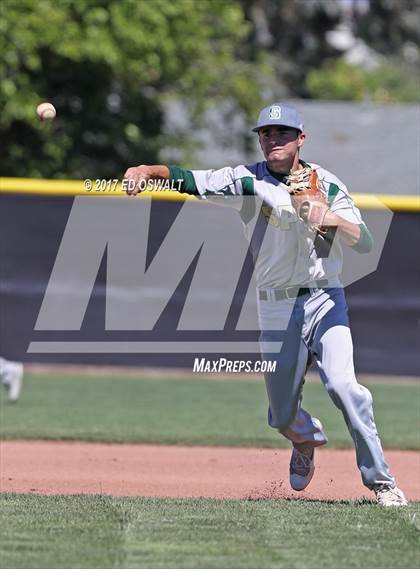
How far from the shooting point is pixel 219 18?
18.2 m

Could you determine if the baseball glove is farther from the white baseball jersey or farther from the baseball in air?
the baseball in air

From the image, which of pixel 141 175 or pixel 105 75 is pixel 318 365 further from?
pixel 105 75

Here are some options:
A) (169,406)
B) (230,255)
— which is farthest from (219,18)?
(169,406)

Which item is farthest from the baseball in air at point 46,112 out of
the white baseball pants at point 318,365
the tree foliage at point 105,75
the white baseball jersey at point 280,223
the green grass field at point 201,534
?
the tree foliage at point 105,75

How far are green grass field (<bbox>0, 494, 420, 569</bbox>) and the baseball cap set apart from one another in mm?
1968

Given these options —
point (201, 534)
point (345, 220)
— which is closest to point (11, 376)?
point (345, 220)

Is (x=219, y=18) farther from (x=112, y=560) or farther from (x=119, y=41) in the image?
(x=112, y=560)

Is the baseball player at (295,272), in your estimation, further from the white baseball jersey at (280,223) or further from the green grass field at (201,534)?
the green grass field at (201,534)

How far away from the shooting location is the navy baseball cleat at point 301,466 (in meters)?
6.64

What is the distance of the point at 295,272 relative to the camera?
6199 mm

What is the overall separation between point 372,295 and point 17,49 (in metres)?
5.97

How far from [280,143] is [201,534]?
212 centimetres

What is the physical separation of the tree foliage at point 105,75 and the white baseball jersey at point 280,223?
31.9 feet

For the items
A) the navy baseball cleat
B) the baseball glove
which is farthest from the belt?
the navy baseball cleat
